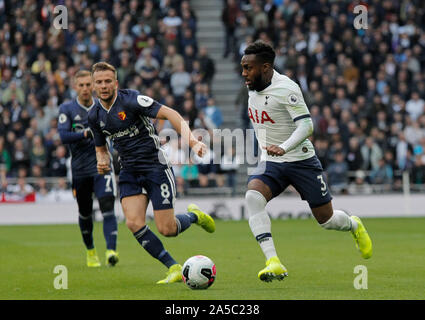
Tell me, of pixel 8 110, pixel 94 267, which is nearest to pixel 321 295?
pixel 94 267

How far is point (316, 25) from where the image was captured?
26.1 metres

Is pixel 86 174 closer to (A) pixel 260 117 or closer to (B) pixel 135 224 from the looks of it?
(B) pixel 135 224

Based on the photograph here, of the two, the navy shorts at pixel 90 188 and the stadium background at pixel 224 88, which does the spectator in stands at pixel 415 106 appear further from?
the navy shorts at pixel 90 188

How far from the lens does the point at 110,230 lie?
504 inches

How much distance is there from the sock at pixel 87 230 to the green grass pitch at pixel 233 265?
0.35 meters

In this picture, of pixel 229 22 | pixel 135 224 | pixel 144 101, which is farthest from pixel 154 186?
pixel 229 22

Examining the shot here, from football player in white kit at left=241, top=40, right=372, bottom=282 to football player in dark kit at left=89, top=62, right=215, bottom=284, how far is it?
39.7 inches

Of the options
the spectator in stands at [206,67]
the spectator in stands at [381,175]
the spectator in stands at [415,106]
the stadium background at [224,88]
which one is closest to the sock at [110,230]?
the stadium background at [224,88]

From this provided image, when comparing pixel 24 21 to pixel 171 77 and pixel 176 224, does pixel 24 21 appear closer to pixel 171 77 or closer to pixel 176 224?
pixel 171 77

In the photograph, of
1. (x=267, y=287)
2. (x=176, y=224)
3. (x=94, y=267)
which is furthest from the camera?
(x=94, y=267)

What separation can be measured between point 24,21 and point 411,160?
38.0ft

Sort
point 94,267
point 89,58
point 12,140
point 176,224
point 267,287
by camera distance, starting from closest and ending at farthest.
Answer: point 267,287, point 176,224, point 94,267, point 12,140, point 89,58

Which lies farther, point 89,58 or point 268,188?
point 89,58

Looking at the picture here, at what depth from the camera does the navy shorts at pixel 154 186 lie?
10352 millimetres
